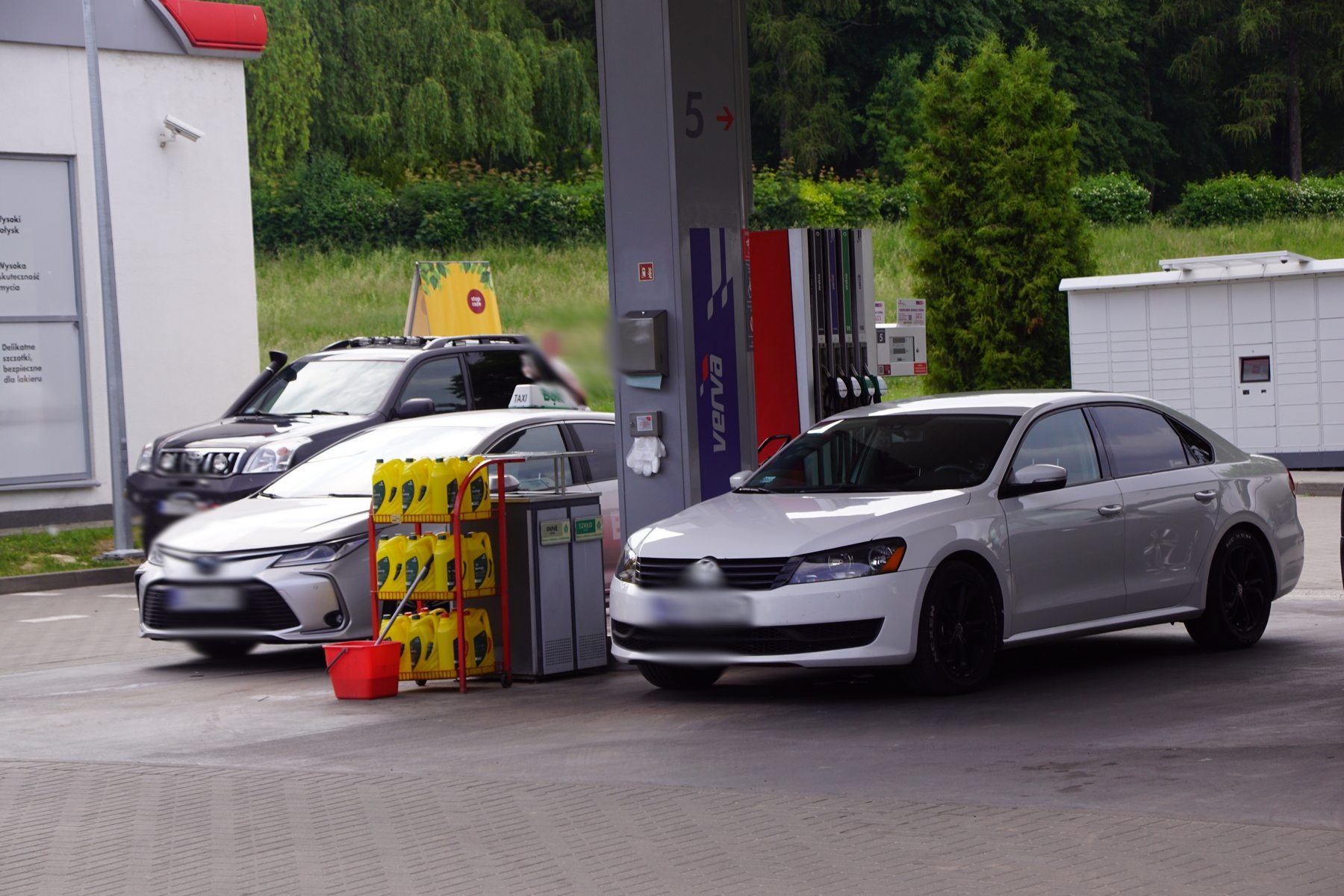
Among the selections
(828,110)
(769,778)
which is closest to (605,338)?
(769,778)

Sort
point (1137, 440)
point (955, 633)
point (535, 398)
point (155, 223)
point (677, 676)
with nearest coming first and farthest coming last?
1. point (955, 633)
2. point (677, 676)
3. point (1137, 440)
4. point (535, 398)
5. point (155, 223)

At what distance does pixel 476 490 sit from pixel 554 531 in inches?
20.7

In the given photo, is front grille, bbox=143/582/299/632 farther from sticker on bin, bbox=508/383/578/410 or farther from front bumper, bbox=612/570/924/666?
sticker on bin, bbox=508/383/578/410

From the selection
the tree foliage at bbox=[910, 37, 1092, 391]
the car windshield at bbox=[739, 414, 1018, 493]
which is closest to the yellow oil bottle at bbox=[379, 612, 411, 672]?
the car windshield at bbox=[739, 414, 1018, 493]

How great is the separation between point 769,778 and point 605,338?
137 inches

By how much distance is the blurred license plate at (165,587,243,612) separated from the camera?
34.1 ft

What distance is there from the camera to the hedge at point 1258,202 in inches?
1887

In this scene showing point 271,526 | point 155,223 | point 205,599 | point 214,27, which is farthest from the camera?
point 214,27

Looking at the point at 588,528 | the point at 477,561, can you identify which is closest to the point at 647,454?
the point at 588,528

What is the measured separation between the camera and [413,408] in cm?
1489

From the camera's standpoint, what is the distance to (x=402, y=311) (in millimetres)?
23703

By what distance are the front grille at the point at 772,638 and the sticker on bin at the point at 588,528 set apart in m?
1.45

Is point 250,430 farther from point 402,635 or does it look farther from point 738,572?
point 738,572

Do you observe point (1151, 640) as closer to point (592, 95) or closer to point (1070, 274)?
point (1070, 274)
